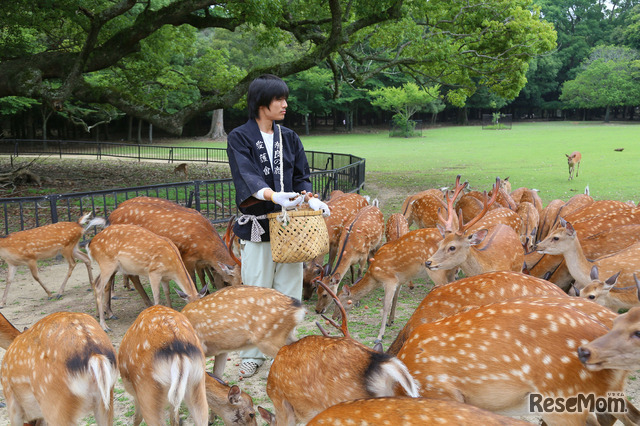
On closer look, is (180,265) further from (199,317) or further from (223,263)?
(199,317)

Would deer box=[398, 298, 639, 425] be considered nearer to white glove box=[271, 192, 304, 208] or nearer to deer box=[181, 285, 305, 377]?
deer box=[181, 285, 305, 377]

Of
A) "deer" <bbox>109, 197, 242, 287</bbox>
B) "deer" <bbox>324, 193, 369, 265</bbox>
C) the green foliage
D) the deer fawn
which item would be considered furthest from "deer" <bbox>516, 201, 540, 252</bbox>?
the green foliage

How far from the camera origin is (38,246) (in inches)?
228

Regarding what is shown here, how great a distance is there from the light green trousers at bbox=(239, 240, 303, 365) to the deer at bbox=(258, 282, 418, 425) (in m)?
1.20

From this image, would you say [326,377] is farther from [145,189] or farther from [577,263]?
[145,189]

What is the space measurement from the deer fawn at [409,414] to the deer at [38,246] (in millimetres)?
4668

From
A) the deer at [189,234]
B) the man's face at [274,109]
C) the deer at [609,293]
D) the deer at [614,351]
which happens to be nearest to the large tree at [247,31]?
the deer at [189,234]

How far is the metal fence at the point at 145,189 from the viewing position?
802cm

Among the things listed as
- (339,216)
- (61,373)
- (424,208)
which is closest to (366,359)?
(61,373)

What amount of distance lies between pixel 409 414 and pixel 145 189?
738cm

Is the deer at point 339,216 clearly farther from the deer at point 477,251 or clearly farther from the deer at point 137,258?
the deer at point 137,258

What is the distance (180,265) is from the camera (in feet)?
15.5

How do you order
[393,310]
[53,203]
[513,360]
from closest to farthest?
[513,360], [393,310], [53,203]

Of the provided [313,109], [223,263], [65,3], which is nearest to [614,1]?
[313,109]
